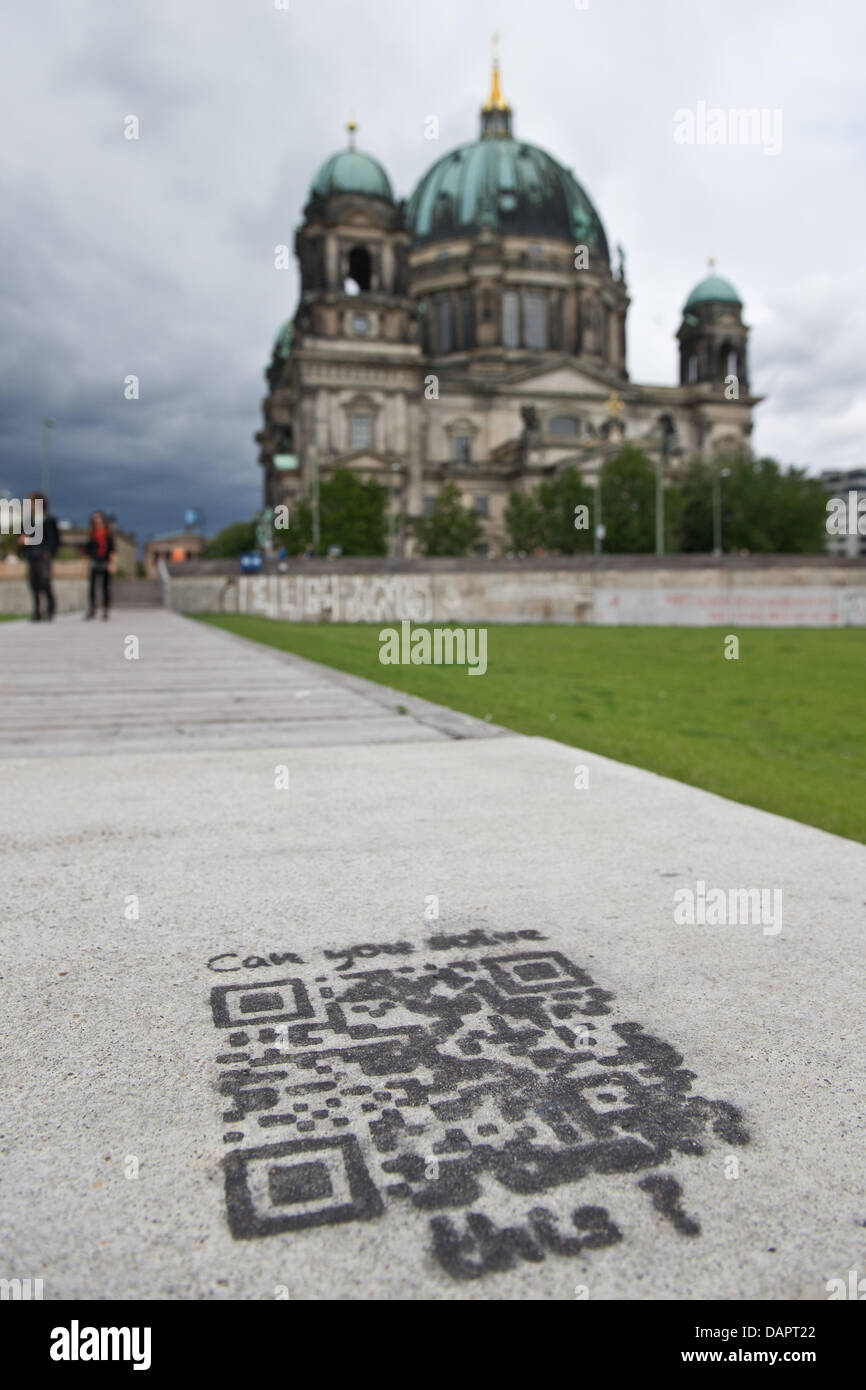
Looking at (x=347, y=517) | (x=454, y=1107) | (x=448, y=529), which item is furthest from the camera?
(x=448, y=529)

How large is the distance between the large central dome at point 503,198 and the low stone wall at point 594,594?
55.4 metres

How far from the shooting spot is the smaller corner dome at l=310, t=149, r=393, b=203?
2625 inches

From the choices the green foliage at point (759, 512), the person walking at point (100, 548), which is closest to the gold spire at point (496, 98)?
the green foliage at point (759, 512)

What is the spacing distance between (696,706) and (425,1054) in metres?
7.71

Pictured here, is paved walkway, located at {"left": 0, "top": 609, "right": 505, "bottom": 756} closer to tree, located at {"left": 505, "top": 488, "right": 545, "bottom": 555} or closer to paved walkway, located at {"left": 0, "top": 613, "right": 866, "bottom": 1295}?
paved walkway, located at {"left": 0, "top": 613, "right": 866, "bottom": 1295}

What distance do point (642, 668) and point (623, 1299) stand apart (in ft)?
41.2

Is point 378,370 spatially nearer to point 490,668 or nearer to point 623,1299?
point 490,668

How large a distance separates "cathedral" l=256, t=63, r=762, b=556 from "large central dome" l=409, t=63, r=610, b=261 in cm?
16

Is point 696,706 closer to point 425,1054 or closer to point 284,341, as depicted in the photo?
point 425,1054

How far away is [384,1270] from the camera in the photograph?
144 cm

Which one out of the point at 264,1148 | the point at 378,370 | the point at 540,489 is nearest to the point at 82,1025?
the point at 264,1148

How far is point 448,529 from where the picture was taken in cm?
6362

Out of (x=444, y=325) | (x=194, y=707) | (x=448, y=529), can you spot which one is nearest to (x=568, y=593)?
(x=194, y=707)

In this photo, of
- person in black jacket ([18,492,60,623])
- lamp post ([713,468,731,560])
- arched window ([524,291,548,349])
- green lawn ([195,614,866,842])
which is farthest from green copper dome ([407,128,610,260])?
green lawn ([195,614,866,842])
